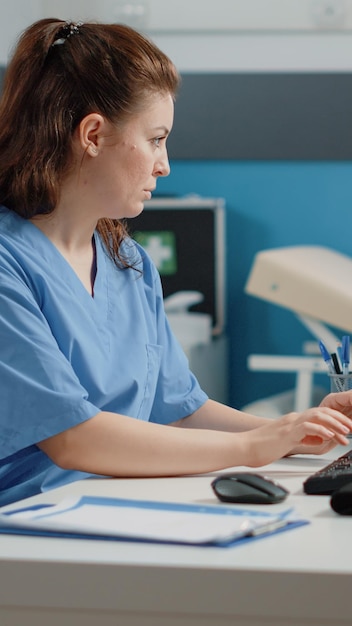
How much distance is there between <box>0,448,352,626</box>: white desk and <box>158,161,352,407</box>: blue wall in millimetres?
3045

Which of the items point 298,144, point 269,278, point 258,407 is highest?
point 298,144

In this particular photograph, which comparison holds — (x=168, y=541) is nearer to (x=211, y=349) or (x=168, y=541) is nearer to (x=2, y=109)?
(x=2, y=109)

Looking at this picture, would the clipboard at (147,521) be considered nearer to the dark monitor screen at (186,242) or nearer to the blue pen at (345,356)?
the blue pen at (345,356)

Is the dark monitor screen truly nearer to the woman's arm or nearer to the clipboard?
the woman's arm

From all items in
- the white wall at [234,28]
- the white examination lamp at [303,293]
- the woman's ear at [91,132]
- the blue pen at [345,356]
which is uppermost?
the white wall at [234,28]

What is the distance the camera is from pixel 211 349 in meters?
3.62

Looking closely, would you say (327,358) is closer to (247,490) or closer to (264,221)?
(247,490)

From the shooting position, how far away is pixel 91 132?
1389mm

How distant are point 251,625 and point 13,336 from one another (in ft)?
1.64

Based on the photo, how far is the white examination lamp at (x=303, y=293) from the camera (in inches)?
120

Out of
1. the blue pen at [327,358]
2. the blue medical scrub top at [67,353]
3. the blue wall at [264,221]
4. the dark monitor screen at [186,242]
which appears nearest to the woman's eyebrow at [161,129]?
the blue medical scrub top at [67,353]

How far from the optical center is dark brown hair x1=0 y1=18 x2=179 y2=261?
137 centimetres

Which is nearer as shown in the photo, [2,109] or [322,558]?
[322,558]

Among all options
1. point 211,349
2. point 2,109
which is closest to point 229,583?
point 2,109
